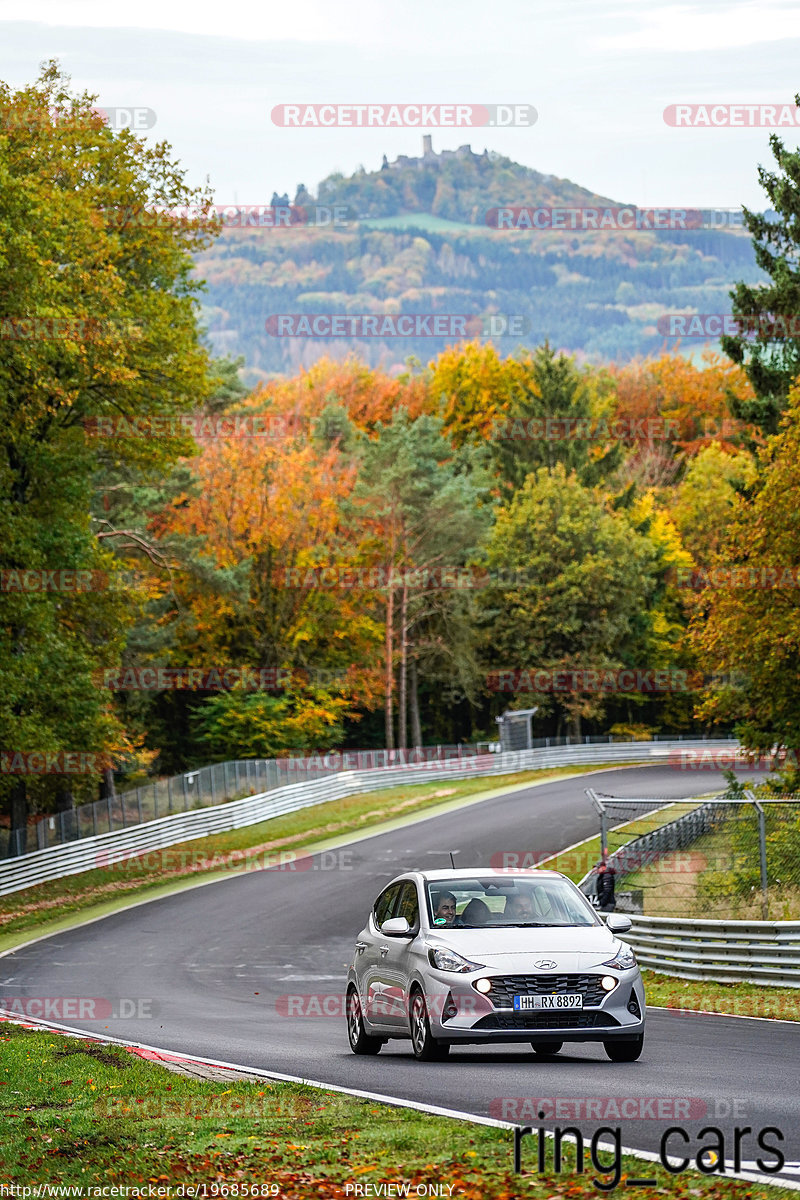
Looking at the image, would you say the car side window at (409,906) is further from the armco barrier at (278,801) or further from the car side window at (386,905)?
the armco barrier at (278,801)

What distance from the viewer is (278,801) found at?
173 feet

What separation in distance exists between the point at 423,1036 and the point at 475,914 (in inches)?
47.0

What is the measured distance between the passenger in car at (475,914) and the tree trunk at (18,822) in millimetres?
27884

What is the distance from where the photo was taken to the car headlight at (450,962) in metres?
11.9

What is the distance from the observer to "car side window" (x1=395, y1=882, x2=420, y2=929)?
1324cm

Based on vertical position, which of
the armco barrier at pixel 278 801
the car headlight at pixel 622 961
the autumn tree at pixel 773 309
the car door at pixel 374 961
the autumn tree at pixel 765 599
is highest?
the autumn tree at pixel 773 309

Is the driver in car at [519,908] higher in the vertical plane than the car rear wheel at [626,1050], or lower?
higher

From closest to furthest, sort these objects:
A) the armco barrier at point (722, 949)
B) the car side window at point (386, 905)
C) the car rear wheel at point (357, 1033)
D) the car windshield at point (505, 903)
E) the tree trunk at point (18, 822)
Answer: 1. the car windshield at point (505, 903)
2. the car rear wheel at point (357, 1033)
3. the car side window at point (386, 905)
4. the armco barrier at point (722, 949)
5. the tree trunk at point (18, 822)

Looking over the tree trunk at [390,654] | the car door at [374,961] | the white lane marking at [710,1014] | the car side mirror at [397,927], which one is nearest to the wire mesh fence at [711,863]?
the white lane marking at [710,1014]

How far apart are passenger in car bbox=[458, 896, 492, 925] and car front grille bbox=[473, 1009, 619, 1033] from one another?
1.25 metres

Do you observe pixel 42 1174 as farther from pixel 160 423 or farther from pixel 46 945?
pixel 160 423

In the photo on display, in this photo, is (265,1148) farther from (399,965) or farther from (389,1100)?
(399,965)

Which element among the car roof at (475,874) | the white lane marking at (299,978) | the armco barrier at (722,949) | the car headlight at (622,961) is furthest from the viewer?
the white lane marking at (299,978)

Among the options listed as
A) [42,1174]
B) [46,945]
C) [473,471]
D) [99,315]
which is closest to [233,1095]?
[42,1174]
